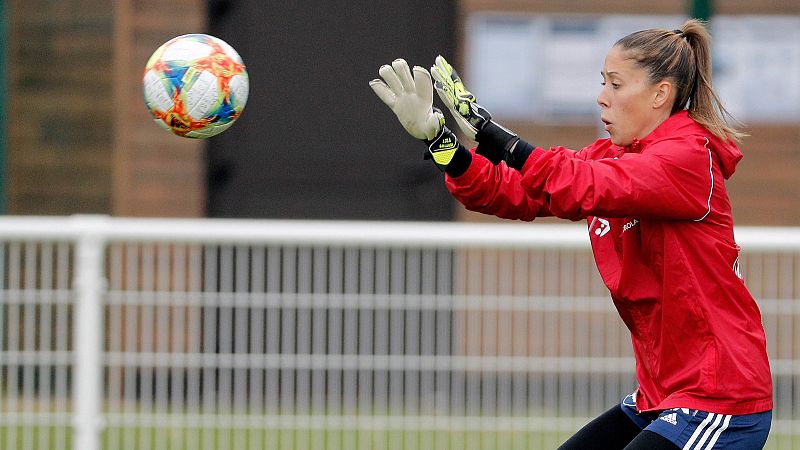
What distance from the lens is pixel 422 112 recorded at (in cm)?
Answer: 367

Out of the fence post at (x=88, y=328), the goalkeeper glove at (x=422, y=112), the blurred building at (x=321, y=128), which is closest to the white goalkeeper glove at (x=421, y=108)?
the goalkeeper glove at (x=422, y=112)

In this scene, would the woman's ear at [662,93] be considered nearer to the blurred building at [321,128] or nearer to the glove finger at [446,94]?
the glove finger at [446,94]

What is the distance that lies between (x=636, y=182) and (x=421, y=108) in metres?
0.60

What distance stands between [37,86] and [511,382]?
4.36 meters

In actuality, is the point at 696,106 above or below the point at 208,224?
above

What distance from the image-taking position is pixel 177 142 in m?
8.13

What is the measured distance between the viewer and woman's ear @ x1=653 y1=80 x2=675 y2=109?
367 centimetres

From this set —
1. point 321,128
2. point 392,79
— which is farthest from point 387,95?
point 321,128

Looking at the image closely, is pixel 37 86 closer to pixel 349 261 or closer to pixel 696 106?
pixel 349 261

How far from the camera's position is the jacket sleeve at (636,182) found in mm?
3434

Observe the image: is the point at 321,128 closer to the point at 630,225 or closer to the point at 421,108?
the point at 421,108

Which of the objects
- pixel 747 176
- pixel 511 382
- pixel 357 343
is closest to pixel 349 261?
pixel 357 343

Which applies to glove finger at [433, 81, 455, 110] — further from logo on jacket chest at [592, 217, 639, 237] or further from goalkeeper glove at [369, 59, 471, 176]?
logo on jacket chest at [592, 217, 639, 237]

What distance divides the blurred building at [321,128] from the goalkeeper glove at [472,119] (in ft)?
14.6
